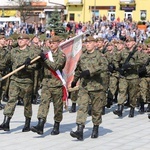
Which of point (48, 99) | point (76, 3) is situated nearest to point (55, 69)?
point (48, 99)

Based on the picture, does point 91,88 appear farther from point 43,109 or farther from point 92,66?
point 43,109

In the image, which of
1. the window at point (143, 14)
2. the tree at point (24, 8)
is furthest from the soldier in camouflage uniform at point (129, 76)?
the window at point (143, 14)

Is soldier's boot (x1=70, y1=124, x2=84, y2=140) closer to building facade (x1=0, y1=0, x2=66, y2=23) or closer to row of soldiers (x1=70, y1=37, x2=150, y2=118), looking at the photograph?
row of soldiers (x1=70, y1=37, x2=150, y2=118)

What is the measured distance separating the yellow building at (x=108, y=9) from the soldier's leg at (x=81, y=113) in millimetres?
44756

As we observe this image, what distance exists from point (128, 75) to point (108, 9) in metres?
45.6

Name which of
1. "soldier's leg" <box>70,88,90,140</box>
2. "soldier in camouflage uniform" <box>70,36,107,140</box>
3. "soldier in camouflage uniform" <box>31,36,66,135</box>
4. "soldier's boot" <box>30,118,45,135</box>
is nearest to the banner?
"soldier in camouflage uniform" <box>31,36,66,135</box>

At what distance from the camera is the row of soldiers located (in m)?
12.6

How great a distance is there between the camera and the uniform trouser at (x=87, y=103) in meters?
9.95

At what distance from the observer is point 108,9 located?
57719 millimetres

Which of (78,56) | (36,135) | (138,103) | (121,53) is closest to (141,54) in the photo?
(121,53)

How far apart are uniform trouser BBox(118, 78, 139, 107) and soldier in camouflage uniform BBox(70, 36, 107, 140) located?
8.60ft

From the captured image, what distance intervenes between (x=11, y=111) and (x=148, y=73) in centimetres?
448

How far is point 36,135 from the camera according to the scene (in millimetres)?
10422

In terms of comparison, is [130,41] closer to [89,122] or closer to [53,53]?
[89,122]
